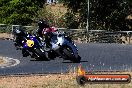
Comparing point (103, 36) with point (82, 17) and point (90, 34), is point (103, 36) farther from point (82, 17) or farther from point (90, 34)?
point (82, 17)

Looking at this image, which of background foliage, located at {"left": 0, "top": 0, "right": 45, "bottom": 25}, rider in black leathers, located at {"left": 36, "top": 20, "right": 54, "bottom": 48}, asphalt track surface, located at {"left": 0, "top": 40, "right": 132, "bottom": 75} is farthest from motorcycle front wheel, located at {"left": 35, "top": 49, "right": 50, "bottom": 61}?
background foliage, located at {"left": 0, "top": 0, "right": 45, "bottom": 25}

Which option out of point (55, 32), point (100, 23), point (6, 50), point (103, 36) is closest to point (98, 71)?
point (55, 32)

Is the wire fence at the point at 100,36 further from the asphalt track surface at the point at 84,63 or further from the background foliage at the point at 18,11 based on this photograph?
the asphalt track surface at the point at 84,63

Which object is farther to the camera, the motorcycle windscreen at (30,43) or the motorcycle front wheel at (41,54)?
the motorcycle windscreen at (30,43)

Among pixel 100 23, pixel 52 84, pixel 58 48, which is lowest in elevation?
pixel 52 84

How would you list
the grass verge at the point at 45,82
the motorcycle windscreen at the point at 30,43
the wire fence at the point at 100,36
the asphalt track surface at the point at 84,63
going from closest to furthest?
the grass verge at the point at 45,82 < the asphalt track surface at the point at 84,63 < the motorcycle windscreen at the point at 30,43 < the wire fence at the point at 100,36

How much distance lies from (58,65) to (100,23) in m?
25.2

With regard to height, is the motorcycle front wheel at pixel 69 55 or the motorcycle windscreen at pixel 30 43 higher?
the motorcycle windscreen at pixel 30 43

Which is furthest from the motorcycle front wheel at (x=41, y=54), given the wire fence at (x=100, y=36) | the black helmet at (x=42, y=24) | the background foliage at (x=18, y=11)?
the background foliage at (x=18, y=11)

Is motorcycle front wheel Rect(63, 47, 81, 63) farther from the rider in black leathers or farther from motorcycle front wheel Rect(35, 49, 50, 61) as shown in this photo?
the rider in black leathers

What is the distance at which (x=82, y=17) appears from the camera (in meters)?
45.7

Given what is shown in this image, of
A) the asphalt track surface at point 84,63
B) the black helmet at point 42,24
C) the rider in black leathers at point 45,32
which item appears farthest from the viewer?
the black helmet at point 42,24

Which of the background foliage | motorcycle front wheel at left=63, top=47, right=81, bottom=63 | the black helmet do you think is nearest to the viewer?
motorcycle front wheel at left=63, top=47, right=81, bottom=63

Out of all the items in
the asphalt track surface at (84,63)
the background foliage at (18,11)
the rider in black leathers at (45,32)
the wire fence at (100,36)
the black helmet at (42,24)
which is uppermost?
the background foliage at (18,11)
